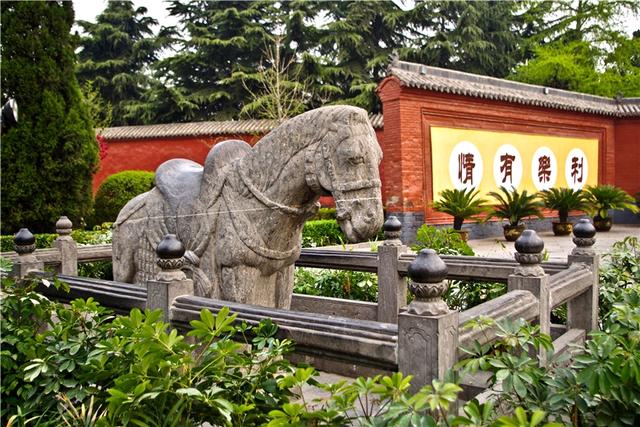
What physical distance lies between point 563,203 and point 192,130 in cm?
976

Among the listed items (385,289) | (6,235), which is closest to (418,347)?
(385,289)

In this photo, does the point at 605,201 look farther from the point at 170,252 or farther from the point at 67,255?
the point at 170,252

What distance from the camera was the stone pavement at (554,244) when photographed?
10.2 m

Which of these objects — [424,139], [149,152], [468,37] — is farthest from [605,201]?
[149,152]

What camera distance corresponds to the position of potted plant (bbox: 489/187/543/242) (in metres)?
12.5

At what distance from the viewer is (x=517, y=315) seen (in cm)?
223

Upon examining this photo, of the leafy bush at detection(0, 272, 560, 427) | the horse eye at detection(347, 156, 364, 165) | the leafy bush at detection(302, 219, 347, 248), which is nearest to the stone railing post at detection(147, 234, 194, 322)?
the leafy bush at detection(0, 272, 560, 427)

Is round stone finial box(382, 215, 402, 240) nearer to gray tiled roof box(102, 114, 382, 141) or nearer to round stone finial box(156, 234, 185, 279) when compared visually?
round stone finial box(156, 234, 185, 279)

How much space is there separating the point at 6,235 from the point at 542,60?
17.6 meters

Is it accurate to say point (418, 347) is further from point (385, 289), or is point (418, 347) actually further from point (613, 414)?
point (385, 289)

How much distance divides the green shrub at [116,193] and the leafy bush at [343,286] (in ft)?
25.6

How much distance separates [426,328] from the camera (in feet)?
5.50

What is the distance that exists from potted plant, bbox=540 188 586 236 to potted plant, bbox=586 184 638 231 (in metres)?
0.62

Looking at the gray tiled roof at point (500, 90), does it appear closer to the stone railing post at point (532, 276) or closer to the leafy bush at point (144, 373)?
the stone railing post at point (532, 276)
